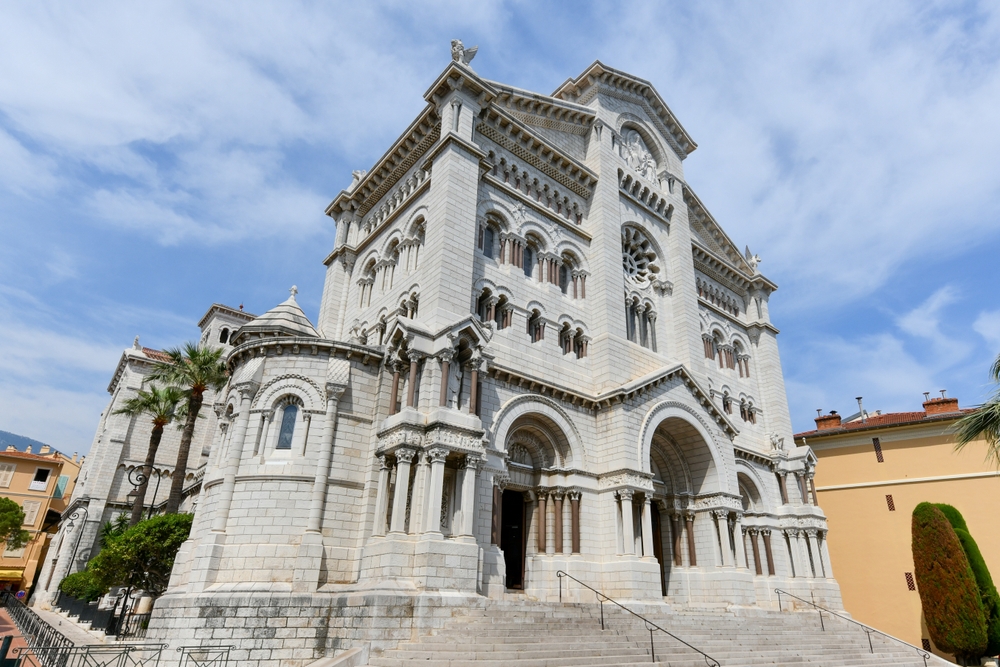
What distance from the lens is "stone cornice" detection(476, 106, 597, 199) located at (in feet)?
81.7

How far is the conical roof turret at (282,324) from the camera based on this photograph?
23.2 meters

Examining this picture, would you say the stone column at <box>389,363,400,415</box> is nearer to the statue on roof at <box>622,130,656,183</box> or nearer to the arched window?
the arched window

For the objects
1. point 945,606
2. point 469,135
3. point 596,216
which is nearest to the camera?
point 469,135

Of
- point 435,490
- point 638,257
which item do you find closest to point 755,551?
point 638,257

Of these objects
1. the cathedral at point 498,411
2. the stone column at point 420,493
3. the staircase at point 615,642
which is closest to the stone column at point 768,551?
the cathedral at point 498,411

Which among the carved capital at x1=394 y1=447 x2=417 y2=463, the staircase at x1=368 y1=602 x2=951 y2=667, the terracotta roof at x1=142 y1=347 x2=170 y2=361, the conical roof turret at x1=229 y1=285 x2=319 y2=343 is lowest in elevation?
the staircase at x1=368 y1=602 x2=951 y2=667

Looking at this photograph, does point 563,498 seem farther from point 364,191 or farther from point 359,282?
point 364,191

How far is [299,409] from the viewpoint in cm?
1836

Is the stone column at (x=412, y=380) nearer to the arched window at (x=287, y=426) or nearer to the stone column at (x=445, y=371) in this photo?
the stone column at (x=445, y=371)

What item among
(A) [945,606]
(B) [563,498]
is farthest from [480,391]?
(A) [945,606]

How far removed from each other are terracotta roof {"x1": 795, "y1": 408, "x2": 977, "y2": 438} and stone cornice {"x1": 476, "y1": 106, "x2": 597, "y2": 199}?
2143 centimetres

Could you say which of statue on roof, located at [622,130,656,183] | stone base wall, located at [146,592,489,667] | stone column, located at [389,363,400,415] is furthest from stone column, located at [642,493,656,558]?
statue on roof, located at [622,130,656,183]

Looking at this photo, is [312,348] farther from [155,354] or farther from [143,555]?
[155,354]

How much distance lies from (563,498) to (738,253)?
22.7 m
